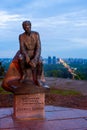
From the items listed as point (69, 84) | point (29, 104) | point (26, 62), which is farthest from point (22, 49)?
point (69, 84)

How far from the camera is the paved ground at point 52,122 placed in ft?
25.9

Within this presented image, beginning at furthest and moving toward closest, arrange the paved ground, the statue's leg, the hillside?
the hillside, the statue's leg, the paved ground

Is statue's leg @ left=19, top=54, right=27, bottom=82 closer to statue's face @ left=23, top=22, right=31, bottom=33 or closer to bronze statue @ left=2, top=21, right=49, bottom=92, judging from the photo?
bronze statue @ left=2, top=21, right=49, bottom=92

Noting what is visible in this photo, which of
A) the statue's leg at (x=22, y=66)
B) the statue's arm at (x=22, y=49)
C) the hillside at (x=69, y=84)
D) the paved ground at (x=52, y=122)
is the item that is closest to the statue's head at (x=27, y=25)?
the statue's arm at (x=22, y=49)

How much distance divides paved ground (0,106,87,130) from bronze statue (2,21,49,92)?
0.70 m

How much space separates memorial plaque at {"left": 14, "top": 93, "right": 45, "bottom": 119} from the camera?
882 centimetres

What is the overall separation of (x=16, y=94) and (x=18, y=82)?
1.08ft

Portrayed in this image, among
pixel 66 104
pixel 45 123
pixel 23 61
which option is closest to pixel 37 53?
pixel 23 61

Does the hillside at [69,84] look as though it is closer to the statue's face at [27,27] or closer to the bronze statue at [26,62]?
the bronze statue at [26,62]

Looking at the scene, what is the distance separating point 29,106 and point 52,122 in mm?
759

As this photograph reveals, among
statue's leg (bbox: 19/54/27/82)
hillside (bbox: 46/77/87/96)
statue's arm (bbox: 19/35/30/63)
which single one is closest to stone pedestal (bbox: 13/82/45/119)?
statue's leg (bbox: 19/54/27/82)

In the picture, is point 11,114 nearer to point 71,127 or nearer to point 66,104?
point 71,127

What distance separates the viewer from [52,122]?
836 centimetres

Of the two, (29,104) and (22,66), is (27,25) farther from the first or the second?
(29,104)
